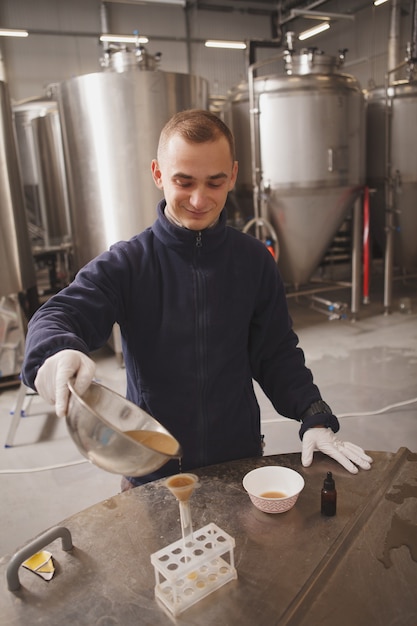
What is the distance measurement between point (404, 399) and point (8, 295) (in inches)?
108

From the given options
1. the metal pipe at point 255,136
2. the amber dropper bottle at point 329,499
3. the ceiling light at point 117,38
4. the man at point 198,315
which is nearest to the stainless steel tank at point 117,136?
the metal pipe at point 255,136

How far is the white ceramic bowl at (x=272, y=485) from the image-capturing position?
1.07 meters

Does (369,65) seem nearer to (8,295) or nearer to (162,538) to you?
(8,295)

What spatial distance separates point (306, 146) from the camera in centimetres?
424

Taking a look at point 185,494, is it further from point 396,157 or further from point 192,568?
point 396,157

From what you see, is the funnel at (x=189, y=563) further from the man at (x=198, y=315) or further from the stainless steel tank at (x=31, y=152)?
the stainless steel tank at (x=31, y=152)

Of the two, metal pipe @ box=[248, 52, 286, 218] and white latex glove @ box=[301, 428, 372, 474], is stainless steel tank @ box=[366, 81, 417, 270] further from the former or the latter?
white latex glove @ box=[301, 428, 372, 474]

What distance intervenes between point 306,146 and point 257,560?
12.7 ft

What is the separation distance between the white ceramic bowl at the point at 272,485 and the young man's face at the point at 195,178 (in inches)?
24.2

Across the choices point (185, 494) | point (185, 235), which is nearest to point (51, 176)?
point (185, 235)

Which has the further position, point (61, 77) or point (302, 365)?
point (61, 77)

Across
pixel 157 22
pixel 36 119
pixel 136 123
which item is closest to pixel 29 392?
pixel 136 123

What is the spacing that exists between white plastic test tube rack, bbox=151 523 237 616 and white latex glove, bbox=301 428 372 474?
378 mm

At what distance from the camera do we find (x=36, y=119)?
498 cm
